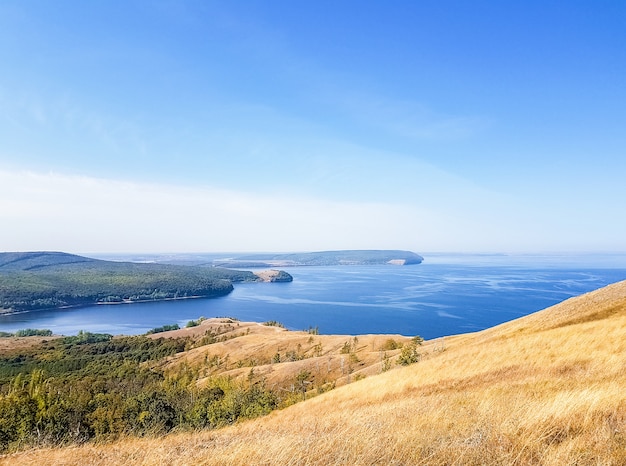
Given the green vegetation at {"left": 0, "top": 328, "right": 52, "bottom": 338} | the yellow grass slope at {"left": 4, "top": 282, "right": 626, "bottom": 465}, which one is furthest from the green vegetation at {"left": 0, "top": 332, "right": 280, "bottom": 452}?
the green vegetation at {"left": 0, "top": 328, "right": 52, "bottom": 338}

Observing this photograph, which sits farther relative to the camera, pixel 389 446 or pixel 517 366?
pixel 517 366

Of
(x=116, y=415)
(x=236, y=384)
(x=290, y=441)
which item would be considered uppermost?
(x=290, y=441)

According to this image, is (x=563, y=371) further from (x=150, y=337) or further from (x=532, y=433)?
(x=150, y=337)

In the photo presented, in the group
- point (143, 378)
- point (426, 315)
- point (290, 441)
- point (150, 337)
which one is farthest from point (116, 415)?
point (426, 315)

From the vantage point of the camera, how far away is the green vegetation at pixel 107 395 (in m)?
38.7

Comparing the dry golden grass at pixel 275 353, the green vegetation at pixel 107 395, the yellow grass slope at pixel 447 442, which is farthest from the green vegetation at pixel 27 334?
the yellow grass slope at pixel 447 442

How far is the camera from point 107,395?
65.6 meters

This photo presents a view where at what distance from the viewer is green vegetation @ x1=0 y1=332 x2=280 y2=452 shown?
1524 inches

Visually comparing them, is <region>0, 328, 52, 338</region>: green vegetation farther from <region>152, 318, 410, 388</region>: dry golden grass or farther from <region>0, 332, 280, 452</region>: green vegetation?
<region>152, 318, 410, 388</region>: dry golden grass

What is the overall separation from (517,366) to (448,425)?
55.6 ft

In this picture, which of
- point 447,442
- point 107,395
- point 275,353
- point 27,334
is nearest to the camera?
point 447,442

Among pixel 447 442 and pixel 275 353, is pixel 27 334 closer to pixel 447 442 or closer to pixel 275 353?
pixel 275 353

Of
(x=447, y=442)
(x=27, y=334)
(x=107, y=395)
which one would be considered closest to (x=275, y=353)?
(x=107, y=395)

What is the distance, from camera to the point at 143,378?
114 metres
